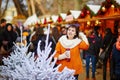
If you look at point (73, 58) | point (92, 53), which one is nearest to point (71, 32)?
point (73, 58)

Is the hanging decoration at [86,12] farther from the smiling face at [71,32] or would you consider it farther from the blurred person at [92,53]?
the smiling face at [71,32]

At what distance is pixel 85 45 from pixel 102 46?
5318mm

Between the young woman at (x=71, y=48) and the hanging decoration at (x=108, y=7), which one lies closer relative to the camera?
the young woman at (x=71, y=48)

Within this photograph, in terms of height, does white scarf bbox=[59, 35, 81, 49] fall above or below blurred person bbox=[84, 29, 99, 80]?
above

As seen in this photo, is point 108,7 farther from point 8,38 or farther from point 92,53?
point 8,38

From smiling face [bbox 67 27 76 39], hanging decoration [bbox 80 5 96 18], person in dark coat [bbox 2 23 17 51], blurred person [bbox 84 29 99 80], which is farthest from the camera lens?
hanging decoration [bbox 80 5 96 18]

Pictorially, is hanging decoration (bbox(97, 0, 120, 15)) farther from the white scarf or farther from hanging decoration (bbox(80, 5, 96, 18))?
the white scarf

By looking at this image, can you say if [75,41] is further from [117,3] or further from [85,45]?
[117,3]

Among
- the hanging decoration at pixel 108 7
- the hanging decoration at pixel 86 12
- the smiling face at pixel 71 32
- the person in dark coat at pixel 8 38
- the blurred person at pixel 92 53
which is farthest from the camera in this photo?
the hanging decoration at pixel 86 12

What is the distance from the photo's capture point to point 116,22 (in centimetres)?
1502

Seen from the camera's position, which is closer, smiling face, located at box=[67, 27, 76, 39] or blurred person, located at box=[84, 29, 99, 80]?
smiling face, located at box=[67, 27, 76, 39]

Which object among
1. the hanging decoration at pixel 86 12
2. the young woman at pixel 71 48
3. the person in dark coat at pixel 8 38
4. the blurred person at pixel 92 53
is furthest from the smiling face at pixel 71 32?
the hanging decoration at pixel 86 12

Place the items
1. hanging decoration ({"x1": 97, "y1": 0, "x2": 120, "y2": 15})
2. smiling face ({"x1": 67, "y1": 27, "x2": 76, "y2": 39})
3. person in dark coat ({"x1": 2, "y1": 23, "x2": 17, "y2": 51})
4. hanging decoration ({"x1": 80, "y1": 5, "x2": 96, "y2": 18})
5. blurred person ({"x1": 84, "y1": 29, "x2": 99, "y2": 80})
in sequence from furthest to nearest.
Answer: hanging decoration ({"x1": 80, "y1": 5, "x2": 96, "y2": 18}), hanging decoration ({"x1": 97, "y1": 0, "x2": 120, "y2": 15}), blurred person ({"x1": 84, "y1": 29, "x2": 99, "y2": 80}), person in dark coat ({"x1": 2, "y1": 23, "x2": 17, "y2": 51}), smiling face ({"x1": 67, "y1": 27, "x2": 76, "y2": 39})

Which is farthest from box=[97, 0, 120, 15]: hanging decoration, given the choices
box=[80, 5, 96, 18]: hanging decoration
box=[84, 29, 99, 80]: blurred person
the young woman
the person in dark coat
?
the young woman
